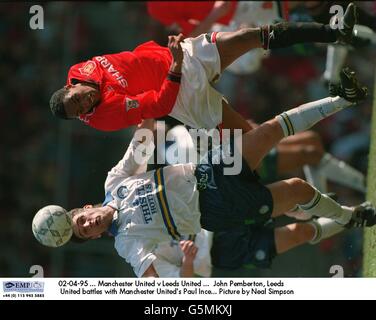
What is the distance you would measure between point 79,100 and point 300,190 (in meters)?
1.48

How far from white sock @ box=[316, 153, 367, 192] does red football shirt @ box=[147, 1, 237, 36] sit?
4.77 ft

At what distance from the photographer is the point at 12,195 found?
32.7ft

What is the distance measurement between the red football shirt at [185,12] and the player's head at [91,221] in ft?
8.06

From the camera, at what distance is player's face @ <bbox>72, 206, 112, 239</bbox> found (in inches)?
225

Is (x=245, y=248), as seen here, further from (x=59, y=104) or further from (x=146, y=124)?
(x=59, y=104)

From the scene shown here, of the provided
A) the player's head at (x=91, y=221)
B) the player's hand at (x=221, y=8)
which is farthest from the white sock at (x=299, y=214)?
the player's hand at (x=221, y=8)

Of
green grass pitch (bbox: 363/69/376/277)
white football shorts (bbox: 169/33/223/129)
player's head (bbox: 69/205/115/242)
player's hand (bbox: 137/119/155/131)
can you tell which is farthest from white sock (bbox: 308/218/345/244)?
player's head (bbox: 69/205/115/242)

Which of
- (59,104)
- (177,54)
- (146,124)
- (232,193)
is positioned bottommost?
(232,193)

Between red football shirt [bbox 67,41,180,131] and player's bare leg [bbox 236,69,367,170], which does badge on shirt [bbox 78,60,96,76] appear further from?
player's bare leg [bbox 236,69,367,170]

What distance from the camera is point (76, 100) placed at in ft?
17.8

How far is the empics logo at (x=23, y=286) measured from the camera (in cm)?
614

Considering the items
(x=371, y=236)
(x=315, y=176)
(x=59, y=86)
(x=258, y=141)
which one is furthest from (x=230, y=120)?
(x=59, y=86)

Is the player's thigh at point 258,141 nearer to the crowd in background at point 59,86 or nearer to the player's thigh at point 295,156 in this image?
the player's thigh at point 295,156
